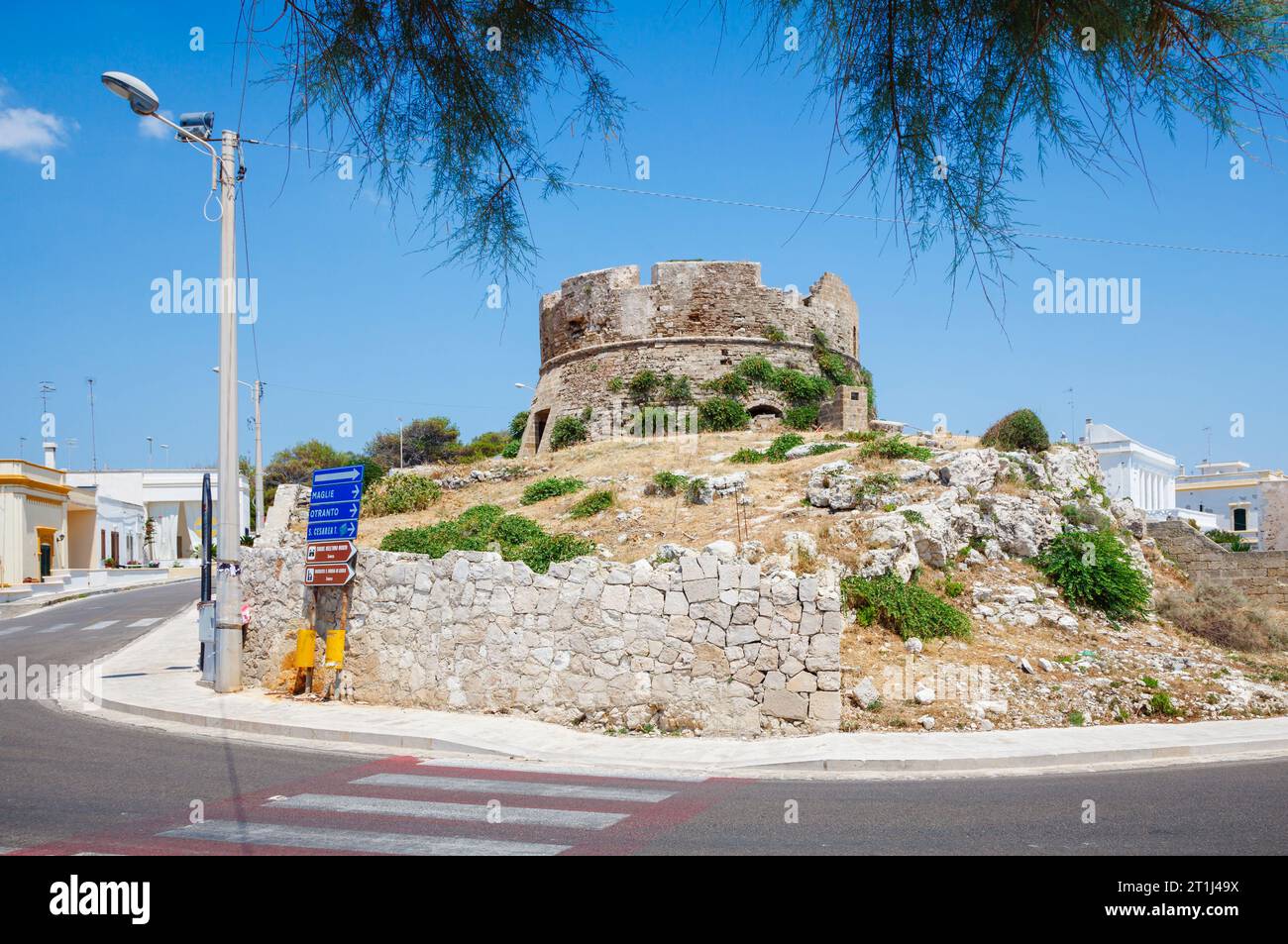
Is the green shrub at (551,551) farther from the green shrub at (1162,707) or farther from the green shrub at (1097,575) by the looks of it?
the green shrub at (1162,707)

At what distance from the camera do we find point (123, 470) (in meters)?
56.5

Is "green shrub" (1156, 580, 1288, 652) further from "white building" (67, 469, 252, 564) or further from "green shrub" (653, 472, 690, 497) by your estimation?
"white building" (67, 469, 252, 564)

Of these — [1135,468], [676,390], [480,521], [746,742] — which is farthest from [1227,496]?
[746,742]

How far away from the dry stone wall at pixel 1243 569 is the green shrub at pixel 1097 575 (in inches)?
133

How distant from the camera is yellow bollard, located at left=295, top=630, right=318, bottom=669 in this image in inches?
478

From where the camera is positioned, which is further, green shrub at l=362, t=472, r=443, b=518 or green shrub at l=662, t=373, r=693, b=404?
green shrub at l=662, t=373, r=693, b=404

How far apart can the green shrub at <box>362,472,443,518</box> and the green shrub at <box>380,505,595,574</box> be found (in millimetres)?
3889

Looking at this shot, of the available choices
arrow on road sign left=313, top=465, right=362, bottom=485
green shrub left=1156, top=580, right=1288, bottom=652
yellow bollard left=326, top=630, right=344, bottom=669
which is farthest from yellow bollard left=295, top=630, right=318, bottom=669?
green shrub left=1156, top=580, right=1288, bottom=652

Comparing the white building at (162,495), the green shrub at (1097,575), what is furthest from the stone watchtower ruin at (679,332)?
the white building at (162,495)

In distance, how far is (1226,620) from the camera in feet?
48.2

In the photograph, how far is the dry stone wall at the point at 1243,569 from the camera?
56.2ft

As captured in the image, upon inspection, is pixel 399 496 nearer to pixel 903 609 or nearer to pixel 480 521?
pixel 480 521
